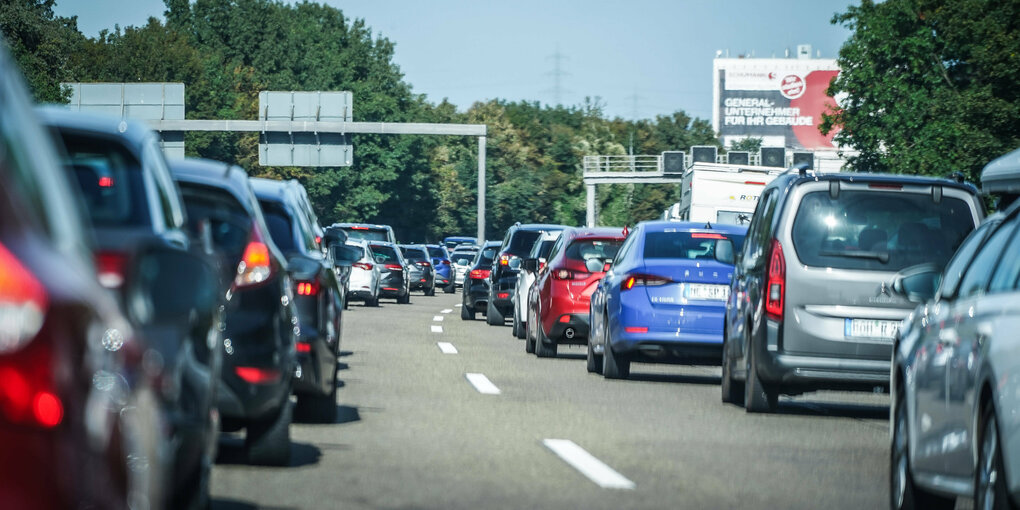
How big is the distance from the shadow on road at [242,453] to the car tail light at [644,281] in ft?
19.7

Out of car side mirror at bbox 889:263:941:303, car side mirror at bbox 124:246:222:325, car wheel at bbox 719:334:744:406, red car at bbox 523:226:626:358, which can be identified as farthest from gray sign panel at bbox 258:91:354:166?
car side mirror at bbox 124:246:222:325

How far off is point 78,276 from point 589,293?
16.2 meters

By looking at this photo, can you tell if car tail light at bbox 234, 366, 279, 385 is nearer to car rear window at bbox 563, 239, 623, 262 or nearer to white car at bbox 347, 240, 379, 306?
car rear window at bbox 563, 239, 623, 262

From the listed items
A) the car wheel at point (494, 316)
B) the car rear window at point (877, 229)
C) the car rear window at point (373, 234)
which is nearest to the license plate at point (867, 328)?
the car rear window at point (877, 229)

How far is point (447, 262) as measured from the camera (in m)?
62.2

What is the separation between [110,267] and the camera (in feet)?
14.8

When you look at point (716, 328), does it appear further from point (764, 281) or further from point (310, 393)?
point (310, 393)

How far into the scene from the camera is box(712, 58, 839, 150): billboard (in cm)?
16375

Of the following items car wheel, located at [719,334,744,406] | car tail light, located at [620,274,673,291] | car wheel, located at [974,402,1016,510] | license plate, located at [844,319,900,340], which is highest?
car tail light, located at [620,274,673,291]

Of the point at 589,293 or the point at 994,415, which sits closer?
the point at 994,415

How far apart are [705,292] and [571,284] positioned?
3660mm

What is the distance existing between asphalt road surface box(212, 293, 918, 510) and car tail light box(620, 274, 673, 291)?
2.94 ft

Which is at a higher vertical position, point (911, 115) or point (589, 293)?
point (911, 115)

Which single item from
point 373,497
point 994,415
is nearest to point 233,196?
point 373,497
